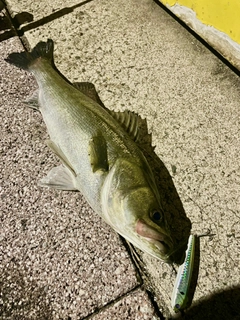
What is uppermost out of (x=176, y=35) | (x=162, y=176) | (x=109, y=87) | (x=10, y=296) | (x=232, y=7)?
(x=232, y=7)

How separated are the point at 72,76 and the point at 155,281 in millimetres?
2104

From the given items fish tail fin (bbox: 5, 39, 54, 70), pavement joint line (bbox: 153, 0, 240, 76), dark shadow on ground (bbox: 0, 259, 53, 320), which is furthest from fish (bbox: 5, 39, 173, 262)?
pavement joint line (bbox: 153, 0, 240, 76)

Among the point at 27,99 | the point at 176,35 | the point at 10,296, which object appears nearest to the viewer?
the point at 10,296

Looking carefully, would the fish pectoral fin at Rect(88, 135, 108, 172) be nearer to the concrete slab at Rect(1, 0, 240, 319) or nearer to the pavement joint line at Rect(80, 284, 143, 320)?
the concrete slab at Rect(1, 0, 240, 319)

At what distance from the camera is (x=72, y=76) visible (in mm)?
3236

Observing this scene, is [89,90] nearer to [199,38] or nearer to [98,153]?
[98,153]

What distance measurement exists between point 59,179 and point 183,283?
1173mm

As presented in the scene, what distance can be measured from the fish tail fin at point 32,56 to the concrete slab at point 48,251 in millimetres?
808

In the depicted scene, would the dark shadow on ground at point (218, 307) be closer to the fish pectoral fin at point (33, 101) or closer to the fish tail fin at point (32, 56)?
the fish pectoral fin at point (33, 101)

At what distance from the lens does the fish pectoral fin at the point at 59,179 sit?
96.6 inches

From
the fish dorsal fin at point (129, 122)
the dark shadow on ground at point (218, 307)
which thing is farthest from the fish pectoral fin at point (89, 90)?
the dark shadow on ground at point (218, 307)

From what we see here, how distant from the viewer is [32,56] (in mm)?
3055

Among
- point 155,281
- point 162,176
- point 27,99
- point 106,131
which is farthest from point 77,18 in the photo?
point 155,281

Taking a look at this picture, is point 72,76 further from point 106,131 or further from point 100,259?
point 100,259
